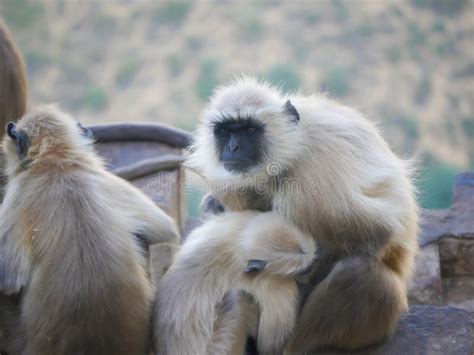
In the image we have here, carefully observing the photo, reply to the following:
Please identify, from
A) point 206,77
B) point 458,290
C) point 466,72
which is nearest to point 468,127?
point 466,72

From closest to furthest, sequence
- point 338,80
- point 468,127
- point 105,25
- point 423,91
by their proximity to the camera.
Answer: point 468,127
point 338,80
point 423,91
point 105,25

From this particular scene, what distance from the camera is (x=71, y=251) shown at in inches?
167

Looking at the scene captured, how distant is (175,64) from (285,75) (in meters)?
3.01

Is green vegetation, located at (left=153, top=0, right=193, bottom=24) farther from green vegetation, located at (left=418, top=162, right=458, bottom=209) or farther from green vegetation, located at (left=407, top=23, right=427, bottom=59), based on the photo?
green vegetation, located at (left=418, top=162, right=458, bottom=209)

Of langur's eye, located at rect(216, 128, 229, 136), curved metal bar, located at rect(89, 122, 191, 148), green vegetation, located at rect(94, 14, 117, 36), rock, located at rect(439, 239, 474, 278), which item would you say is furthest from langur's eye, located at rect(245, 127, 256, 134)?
green vegetation, located at rect(94, 14, 117, 36)

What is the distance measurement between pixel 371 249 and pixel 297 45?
61.6ft

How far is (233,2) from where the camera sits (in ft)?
79.9

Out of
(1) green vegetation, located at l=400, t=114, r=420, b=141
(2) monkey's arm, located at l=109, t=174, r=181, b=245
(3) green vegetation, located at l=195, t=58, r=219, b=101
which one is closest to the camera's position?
(2) monkey's arm, located at l=109, t=174, r=181, b=245

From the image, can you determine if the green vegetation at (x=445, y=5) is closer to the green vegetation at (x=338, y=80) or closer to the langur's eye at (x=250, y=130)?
the green vegetation at (x=338, y=80)

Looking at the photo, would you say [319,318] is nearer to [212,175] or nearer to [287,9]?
[212,175]

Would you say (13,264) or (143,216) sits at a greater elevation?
(143,216)

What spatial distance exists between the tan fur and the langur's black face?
2.64 m

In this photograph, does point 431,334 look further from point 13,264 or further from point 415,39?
point 415,39

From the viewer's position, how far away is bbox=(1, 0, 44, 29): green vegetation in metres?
25.2
